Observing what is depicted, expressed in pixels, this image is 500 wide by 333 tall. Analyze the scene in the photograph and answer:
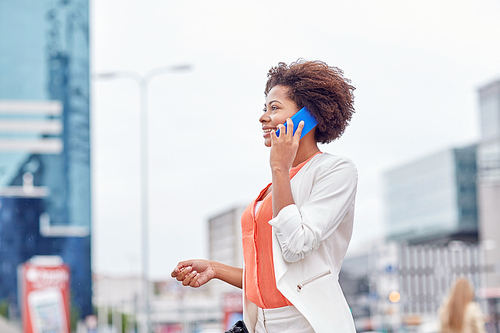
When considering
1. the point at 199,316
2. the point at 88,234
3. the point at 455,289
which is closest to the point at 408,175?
the point at 199,316

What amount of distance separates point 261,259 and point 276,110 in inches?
16.1

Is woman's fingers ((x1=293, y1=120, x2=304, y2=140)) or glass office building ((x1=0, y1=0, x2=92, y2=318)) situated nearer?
woman's fingers ((x1=293, y1=120, x2=304, y2=140))

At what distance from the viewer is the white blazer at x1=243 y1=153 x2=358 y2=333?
5.39 feet

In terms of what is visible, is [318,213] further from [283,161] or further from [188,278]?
[188,278]

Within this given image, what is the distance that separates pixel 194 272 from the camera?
1878mm

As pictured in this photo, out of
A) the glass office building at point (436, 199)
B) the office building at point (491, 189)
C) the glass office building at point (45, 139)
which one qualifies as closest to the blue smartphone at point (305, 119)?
the glass office building at point (45, 139)

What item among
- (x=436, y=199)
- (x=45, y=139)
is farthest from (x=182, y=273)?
(x=436, y=199)

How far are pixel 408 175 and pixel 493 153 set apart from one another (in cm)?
2339

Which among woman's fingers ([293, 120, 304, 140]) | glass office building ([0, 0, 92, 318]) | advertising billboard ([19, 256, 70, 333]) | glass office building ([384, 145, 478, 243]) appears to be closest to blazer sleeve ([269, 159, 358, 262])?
woman's fingers ([293, 120, 304, 140])

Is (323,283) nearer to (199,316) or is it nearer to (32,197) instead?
(32,197)

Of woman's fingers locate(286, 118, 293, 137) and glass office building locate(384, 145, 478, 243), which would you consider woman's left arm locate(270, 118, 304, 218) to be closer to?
woman's fingers locate(286, 118, 293, 137)

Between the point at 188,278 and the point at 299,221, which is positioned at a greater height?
the point at 299,221

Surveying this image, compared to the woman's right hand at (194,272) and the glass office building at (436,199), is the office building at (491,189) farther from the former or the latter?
the woman's right hand at (194,272)

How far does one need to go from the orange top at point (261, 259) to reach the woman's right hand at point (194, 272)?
0.12 metres
